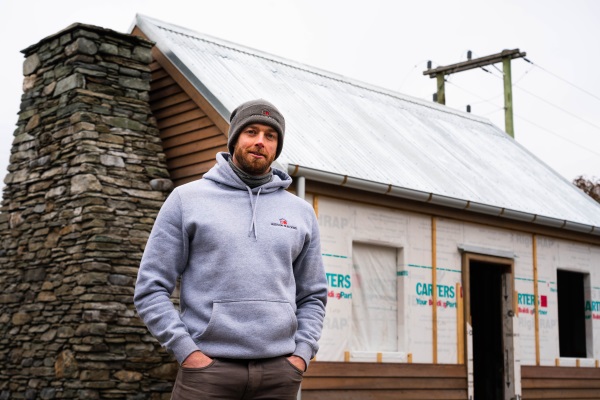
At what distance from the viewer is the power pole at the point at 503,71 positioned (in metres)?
19.7

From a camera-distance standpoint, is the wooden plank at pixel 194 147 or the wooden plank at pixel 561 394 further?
the wooden plank at pixel 561 394

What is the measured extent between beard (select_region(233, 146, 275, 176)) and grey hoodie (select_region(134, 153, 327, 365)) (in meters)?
0.07

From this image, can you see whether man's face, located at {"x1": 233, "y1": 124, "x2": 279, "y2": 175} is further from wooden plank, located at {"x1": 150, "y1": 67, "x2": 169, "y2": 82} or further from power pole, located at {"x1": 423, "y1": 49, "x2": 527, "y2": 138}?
power pole, located at {"x1": 423, "y1": 49, "x2": 527, "y2": 138}

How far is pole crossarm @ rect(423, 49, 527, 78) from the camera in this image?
64.8ft

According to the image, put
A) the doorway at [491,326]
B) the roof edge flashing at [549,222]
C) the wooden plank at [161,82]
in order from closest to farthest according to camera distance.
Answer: the wooden plank at [161,82], the doorway at [491,326], the roof edge flashing at [549,222]

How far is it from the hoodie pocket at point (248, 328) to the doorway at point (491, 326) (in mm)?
8037

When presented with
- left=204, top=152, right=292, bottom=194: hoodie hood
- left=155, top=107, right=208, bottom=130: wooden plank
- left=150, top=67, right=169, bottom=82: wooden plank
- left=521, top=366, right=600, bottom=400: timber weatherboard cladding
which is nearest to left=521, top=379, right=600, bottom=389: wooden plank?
left=521, top=366, right=600, bottom=400: timber weatherboard cladding

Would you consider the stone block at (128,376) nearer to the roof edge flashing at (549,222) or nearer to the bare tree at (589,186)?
the roof edge flashing at (549,222)

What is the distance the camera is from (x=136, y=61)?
10.3m

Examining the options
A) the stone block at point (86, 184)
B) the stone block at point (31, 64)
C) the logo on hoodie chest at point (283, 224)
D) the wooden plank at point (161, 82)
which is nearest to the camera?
the logo on hoodie chest at point (283, 224)

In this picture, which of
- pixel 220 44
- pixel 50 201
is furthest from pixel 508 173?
pixel 50 201

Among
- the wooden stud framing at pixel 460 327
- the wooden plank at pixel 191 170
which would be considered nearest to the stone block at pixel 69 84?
the wooden plank at pixel 191 170

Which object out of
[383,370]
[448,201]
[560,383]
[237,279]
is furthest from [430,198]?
[237,279]

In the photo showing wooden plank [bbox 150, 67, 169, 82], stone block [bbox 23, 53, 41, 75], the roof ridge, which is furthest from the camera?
the roof ridge
